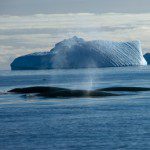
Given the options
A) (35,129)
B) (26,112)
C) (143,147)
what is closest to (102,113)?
(26,112)

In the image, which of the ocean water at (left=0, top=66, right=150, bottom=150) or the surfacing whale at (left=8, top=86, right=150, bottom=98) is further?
the surfacing whale at (left=8, top=86, right=150, bottom=98)

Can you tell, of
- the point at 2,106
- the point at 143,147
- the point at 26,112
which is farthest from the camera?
the point at 2,106

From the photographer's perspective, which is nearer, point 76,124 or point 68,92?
point 76,124

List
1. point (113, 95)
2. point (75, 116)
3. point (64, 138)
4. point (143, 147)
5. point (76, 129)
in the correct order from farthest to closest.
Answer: point (113, 95), point (75, 116), point (76, 129), point (64, 138), point (143, 147)

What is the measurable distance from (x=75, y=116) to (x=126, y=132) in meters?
13.0

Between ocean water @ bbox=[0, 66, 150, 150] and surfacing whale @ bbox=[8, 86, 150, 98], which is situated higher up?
surfacing whale @ bbox=[8, 86, 150, 98]

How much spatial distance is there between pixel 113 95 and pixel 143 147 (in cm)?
4743

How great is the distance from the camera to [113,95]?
305 ft

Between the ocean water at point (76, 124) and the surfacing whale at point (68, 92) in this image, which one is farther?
the surfacing whale at point (68, 92)

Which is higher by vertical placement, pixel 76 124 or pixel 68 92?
pixel 68 92

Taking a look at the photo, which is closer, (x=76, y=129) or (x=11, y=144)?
(x=11, y=144)

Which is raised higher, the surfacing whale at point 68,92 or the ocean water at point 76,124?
the surfacing whale at point 68,92

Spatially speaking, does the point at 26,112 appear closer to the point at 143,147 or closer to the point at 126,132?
the point at 126,132

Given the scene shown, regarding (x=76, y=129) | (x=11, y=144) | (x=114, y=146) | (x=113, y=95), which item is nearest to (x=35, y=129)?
(x=76, y=129)
